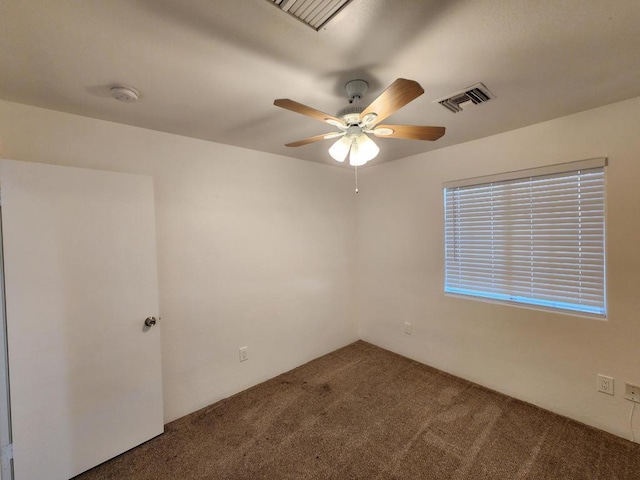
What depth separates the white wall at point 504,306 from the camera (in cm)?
188

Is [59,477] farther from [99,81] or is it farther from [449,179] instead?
[449,179]

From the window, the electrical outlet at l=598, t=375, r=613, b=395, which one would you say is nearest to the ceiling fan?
the window

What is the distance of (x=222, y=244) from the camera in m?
2.51

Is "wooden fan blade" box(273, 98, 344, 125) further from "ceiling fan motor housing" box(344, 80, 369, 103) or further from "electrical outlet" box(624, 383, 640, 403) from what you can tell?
"electrical outlet" box(624, 383, 640, 403)

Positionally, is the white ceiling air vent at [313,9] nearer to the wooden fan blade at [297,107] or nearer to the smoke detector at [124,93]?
the wooden fan blade at [297,107]

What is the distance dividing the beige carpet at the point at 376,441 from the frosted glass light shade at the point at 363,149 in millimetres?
1967

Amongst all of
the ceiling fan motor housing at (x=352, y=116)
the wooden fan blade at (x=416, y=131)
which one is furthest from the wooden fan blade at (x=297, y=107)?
the wooden fan blade at (x=416, y=131)

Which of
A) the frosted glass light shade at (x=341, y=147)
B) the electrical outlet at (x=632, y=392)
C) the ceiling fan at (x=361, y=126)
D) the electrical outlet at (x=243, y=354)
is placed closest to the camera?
the ceiling fan at (x=361, y=126)

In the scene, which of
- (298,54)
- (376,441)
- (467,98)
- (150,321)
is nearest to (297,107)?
(298,54)

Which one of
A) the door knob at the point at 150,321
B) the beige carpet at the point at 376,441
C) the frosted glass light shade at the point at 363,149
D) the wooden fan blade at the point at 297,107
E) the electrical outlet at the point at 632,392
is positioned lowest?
the beige carpet at the point at 376,441

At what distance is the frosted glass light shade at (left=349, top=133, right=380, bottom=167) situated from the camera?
5.20 feet

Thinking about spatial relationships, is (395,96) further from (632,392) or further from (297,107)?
(632,392)

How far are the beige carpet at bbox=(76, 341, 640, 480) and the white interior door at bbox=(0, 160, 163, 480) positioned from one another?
281 millimetres

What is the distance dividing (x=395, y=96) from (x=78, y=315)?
88.9 inches
